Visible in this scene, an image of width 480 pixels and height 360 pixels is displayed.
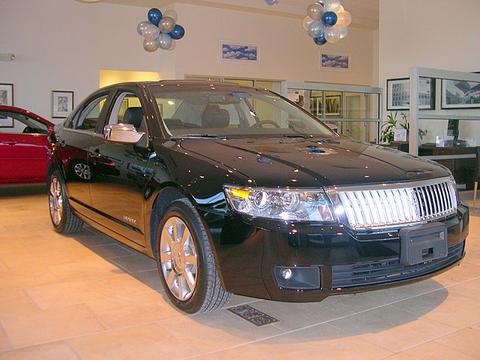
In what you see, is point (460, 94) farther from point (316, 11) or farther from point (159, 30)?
point (159, 30)

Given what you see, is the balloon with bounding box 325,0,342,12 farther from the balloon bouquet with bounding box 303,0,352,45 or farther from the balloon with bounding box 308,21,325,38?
the balloon with bounding box 308,21,325,38

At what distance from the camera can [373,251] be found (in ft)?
7.68

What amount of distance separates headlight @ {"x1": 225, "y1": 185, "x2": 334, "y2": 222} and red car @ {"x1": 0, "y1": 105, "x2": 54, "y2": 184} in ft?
17.0

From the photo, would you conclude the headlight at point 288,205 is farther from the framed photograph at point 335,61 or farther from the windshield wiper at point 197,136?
the framed photograph at point 335,61

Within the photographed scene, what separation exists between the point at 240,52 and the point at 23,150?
6434mm

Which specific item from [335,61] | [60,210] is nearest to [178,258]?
[60,210]

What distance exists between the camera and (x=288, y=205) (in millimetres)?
2348

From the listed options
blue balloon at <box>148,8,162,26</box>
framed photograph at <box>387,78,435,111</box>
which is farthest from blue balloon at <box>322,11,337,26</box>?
blue balloon at <box>148,8,162,26</box>

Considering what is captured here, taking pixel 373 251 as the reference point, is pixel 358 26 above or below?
above

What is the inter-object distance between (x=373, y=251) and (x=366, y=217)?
0.50ft

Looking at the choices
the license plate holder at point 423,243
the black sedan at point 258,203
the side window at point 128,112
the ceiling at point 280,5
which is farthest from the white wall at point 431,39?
the license plate holder at point 423,243

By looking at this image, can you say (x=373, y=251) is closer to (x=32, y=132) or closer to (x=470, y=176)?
(x=470, y=176)

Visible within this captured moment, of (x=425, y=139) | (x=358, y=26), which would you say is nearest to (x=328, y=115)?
(x=425, y=139)

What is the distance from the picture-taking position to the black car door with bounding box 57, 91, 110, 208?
3879 millimetres
